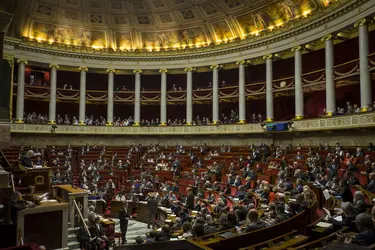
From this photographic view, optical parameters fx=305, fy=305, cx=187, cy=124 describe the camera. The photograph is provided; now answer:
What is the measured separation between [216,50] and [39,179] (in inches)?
780

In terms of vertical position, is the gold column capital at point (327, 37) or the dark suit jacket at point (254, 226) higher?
the gold column capital at point (327, 37)

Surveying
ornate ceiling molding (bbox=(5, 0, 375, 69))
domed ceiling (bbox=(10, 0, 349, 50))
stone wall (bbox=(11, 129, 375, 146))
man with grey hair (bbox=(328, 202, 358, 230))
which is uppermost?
domed ceiling (bbox=(10, 0, 349, 50))

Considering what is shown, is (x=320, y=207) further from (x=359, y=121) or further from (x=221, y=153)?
(x=221, y=153)

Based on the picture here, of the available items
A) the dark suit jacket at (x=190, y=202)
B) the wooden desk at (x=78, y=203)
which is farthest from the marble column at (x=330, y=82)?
the wooden desk at (x=78, y=203)

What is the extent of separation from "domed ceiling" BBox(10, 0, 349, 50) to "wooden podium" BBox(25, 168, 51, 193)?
60.9 ft

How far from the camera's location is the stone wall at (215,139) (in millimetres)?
18516

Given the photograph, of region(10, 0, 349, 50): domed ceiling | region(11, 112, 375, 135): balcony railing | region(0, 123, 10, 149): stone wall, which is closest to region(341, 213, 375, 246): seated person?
region(11, 112, 375, 135): balcony railing

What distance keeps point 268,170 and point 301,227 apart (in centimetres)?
902

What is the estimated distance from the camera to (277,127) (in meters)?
22.4

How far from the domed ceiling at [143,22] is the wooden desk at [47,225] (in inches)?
829

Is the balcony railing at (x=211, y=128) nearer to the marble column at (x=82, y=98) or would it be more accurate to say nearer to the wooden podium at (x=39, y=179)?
the marble column at (x=82, y=98)

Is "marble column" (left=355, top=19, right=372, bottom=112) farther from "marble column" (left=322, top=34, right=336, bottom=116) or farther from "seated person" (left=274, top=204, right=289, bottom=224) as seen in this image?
"seated person" (left=274, top=204, right=289, bottom=224)

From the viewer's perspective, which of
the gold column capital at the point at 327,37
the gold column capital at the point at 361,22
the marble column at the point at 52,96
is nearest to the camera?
the gold column capital at the point at 361,22

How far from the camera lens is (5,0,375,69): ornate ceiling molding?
19.0 metres
